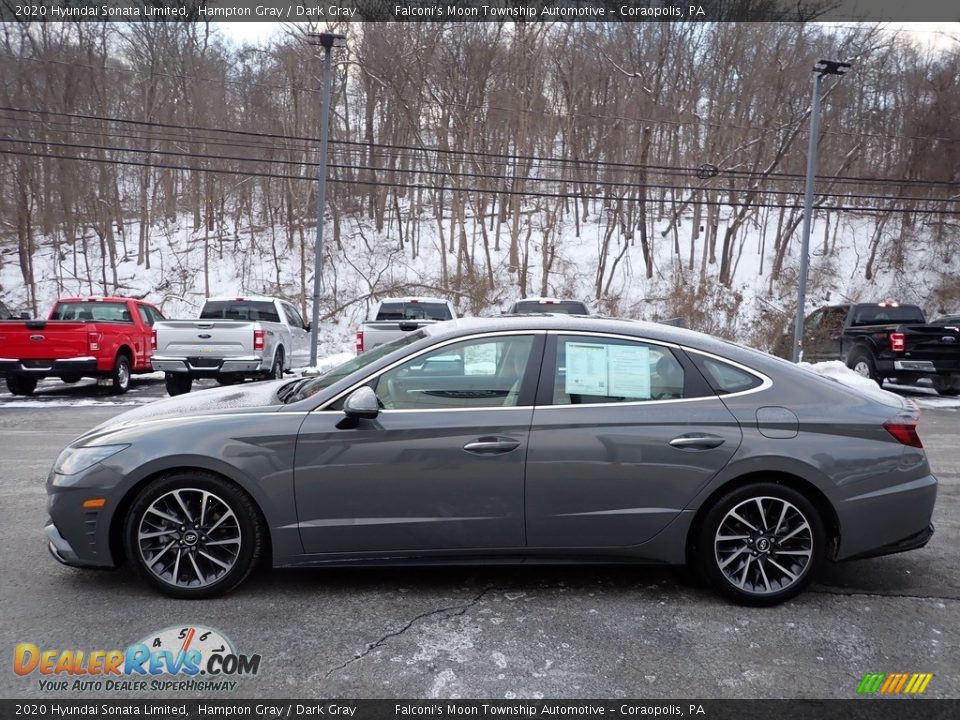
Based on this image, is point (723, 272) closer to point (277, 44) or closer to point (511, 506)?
point (277, 44)

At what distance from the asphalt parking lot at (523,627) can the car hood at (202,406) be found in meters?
0.92

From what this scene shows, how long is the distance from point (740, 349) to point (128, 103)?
3736 cm

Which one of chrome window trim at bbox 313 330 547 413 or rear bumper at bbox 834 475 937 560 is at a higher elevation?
chrome window trim at bbox 313 330 547 413

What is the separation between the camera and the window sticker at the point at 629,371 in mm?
3924

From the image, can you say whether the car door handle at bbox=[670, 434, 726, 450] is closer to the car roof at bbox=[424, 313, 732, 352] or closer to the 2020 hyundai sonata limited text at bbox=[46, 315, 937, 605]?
the 2020 hyundai sonata limited text at bbox=[46, 315, 937, 605]

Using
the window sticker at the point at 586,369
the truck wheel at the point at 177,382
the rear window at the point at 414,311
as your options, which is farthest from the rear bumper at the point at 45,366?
the window sticker at the point at 586,369

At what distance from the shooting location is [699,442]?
3.76 meters

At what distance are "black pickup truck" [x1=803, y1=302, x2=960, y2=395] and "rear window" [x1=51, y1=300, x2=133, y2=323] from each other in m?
15.6

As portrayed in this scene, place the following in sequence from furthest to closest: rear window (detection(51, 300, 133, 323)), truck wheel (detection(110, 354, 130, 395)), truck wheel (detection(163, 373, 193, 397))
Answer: rear window (detection(51, 300, 133, 323))
truck wheel (detection(110, 354, 130, 395))
truck wheel (detection(163, 373, 193, 397))

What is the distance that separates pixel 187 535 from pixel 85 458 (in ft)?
2.29

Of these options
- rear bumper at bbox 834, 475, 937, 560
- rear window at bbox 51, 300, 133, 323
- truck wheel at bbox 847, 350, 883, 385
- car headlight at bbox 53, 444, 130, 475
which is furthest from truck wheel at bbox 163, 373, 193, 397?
truck wheel at bbox 847, 350, 883, 385

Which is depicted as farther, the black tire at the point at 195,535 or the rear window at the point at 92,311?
the rear window at the point at 92,311

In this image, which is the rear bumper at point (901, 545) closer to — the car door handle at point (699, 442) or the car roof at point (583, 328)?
the car door handle at point (699, 442)

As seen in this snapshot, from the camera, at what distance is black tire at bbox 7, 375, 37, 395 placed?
13.7m
